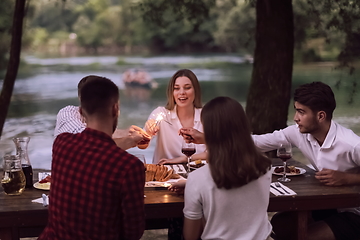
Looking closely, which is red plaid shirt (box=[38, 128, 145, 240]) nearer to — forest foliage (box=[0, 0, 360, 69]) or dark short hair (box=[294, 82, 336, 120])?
dark short hair (box=[294, 82, 336, 120])

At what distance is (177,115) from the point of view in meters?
3.60

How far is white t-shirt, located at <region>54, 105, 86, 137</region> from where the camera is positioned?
271cm

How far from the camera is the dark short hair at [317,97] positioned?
264cm

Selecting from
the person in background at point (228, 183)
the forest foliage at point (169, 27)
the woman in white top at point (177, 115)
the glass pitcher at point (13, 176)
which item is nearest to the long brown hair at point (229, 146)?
the person in background at point (228, 183)

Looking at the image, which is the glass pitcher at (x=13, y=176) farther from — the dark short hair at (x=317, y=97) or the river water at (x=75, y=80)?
the river water at (x=75, y=80)

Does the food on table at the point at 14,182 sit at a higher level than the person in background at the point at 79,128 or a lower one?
lower

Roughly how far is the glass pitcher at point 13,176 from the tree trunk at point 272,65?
348 cm

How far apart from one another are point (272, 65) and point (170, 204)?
3359 millimetres

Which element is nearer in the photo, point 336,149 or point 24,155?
point 24,155

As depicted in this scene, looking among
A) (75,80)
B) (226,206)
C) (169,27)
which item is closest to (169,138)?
(226,206)

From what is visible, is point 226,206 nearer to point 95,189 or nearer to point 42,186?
point 95,189

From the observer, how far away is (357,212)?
2.67m

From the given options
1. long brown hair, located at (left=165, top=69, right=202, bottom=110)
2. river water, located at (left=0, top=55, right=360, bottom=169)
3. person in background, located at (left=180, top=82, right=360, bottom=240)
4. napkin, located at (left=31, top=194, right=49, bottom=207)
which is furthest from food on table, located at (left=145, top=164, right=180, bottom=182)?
river water, located at (left=0, top=55, right=360, bottom=169)

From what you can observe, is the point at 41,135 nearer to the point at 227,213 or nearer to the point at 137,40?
the point at 137,40
